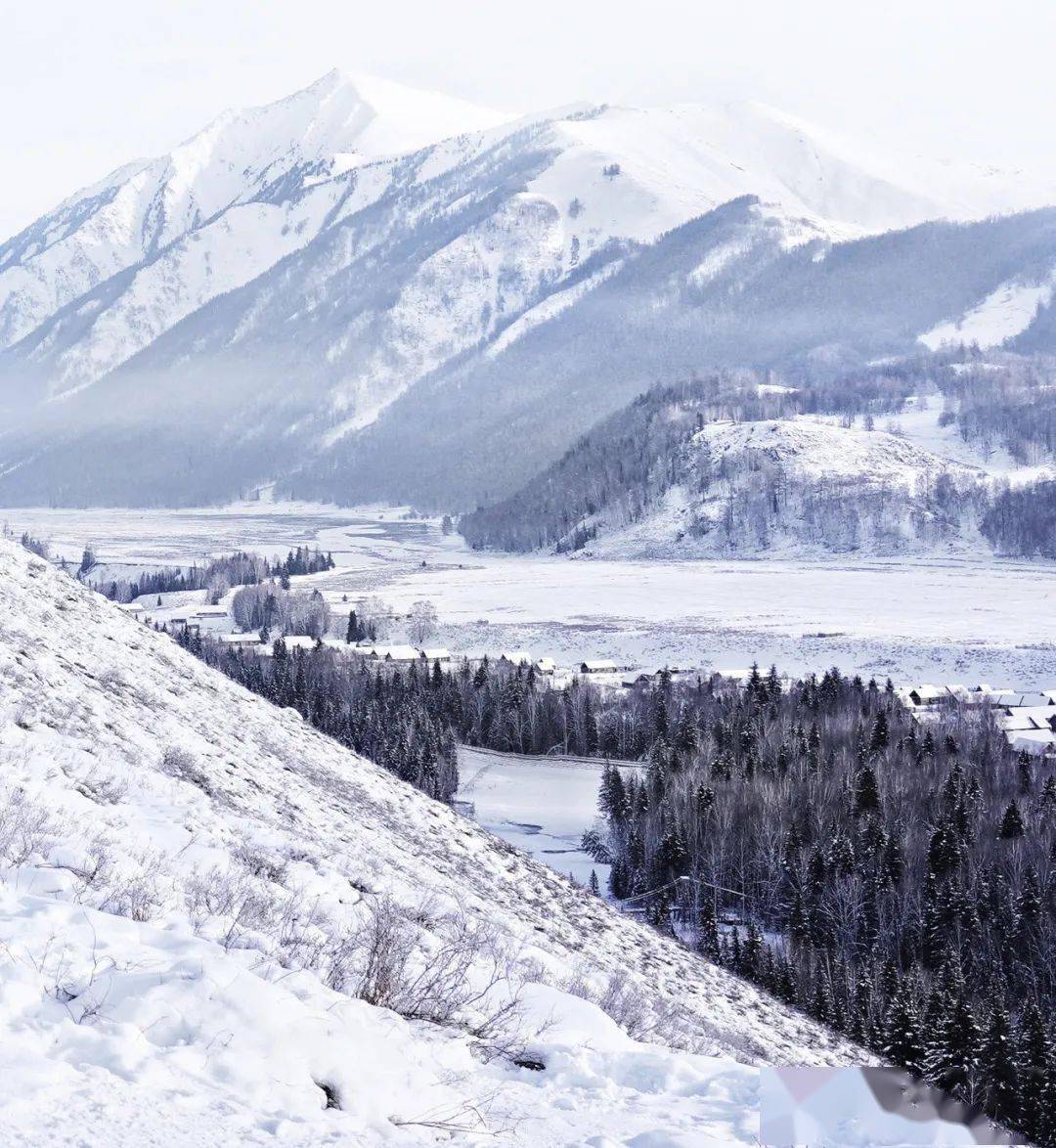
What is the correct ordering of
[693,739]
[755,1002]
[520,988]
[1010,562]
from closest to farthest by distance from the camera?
1. [520,988]
2. [755,1002]
3. [693,739]
4. [1010,562]

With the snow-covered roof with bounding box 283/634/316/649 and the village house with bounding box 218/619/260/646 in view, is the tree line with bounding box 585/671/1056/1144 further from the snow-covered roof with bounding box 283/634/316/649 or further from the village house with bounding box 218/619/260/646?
the village house with bounding box 218/619/260/646

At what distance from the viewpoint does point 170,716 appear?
2686 centimetres

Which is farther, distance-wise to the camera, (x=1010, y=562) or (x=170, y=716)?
(x=1010, y=562)

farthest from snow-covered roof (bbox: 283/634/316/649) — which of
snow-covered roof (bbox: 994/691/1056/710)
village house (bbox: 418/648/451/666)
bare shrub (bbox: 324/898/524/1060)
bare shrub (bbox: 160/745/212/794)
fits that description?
bare shrub (bbox: 324/898/524/1060)

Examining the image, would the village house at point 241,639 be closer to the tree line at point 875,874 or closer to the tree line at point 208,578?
the tree line at point 208,578

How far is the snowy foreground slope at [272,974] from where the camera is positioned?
7641mm

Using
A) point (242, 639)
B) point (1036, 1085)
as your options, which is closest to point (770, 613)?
point (242, 639)

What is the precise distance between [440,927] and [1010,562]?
191 m

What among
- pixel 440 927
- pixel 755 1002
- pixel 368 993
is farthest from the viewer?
pixel 755 1002

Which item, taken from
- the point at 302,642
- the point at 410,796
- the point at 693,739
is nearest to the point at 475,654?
the point at 302,642

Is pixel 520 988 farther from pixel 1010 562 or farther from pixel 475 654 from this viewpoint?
pixel 1010 562

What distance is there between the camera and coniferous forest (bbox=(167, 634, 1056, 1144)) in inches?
1407

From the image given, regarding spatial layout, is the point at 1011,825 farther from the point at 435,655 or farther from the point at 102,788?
the point at 435,655

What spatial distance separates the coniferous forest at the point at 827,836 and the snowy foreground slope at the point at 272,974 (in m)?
10.4
